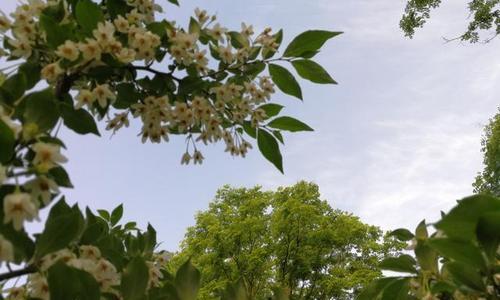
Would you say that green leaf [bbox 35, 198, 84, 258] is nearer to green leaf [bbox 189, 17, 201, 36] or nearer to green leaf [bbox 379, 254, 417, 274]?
green leaf [bbox 379, 254, 417, 274]

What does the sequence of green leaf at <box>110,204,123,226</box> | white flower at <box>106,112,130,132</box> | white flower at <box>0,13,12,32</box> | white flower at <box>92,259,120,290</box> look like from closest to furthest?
1. white flower at <box>92,259,120,290</box>
2. white flower at <box>0,13,12,32</box>
3. white flower at <box>106,112,130,132</box>
4. green leaf at <box>110,204,123,226</box>

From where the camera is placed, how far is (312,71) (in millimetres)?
1856

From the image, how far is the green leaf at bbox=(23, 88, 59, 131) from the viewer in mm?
991

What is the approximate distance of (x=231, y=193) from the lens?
27875 mm

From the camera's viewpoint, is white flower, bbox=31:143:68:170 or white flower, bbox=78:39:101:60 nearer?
white flower, bbox=31:143:68:170

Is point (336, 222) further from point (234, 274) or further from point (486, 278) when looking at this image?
point (486, 278)

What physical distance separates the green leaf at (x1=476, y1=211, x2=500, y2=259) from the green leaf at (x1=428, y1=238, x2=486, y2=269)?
2 centimetres

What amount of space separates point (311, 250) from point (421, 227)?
24298mm

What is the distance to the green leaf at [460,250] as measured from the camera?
2.56 feet

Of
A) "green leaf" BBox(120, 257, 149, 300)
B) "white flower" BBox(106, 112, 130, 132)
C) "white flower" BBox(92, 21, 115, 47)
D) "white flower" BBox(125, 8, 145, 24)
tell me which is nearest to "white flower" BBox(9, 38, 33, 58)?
"white flower" BBox(92, 21, 115, 47)

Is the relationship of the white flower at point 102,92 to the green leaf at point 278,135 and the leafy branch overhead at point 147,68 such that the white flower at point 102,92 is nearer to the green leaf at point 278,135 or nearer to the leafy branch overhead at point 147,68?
the leafy branch overhead at point 147,68

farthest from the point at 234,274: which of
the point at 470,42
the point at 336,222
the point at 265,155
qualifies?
the point at 265,155

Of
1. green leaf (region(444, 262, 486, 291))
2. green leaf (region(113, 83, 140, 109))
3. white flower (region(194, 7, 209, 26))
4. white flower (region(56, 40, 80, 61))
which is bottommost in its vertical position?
green leaf (region(444, 262, 486, 291))

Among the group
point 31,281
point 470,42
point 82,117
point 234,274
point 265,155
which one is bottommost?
point 31,281
